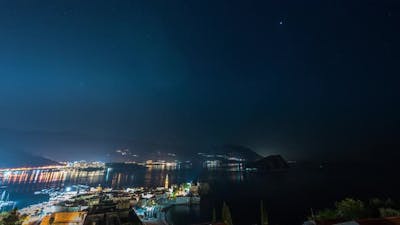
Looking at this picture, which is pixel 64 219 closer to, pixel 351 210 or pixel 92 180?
pixel 351 210

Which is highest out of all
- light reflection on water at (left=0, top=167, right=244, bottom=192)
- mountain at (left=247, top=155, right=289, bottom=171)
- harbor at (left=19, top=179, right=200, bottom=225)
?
mountain at (left=247, top=155, right=289, bottom=171)

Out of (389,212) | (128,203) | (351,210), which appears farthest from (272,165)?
(389,212)

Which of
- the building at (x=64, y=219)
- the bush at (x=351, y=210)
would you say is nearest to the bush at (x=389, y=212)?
the bush at (x=351, y=210)

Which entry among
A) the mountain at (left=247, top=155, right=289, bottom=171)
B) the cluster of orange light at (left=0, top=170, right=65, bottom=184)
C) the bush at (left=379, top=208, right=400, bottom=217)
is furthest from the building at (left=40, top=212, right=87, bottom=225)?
the mountain at (left=247, top=155, right=289, bottom=171)

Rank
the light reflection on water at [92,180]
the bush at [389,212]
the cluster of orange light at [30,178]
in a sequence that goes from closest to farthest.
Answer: the bush at [389,212] < the light reflection on water at [92,180] < the cluster of orange light at [30,178]

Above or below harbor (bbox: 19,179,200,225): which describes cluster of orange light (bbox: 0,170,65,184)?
above

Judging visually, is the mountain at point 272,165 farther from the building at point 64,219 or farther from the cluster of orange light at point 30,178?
the building at point 64,219

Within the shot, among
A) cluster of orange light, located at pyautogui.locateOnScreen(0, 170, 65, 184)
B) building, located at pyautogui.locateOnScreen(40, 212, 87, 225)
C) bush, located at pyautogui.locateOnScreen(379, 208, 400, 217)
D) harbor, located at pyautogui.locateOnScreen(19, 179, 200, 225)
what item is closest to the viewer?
bush, located at pyautogui.locateOnScreen(379, 208, 400, 217)

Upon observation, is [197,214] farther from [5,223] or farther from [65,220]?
[5,223]

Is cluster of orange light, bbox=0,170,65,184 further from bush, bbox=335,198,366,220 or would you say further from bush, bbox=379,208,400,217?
bush, bbox=379,208,400,217

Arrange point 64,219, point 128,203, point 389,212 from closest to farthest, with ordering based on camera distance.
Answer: point 389,212 < point 64,219 < point 128,203

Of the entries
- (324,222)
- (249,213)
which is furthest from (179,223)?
(324,222)
